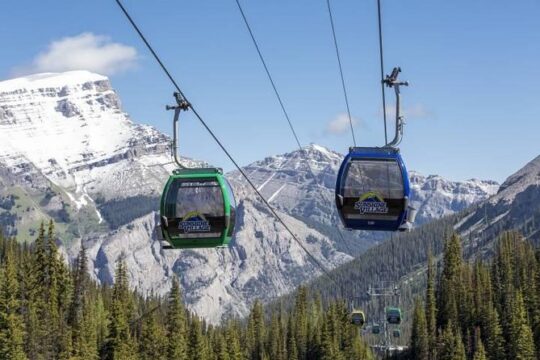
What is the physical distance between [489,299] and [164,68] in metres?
152

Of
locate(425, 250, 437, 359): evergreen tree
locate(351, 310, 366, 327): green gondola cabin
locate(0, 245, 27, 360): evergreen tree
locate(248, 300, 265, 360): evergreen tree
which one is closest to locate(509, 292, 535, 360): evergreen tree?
locate(425, 250, 437, 359): evergreen tree

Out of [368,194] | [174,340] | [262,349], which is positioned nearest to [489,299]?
[262,349]

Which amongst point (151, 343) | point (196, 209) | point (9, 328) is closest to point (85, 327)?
point (151, 343)

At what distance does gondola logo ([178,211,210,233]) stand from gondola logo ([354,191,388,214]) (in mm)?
6074

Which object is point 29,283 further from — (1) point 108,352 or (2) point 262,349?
(2) point 262,349

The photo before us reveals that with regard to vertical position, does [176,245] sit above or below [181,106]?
below

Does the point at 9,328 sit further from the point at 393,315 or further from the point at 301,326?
the point at 301,326

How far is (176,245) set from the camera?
34812mm

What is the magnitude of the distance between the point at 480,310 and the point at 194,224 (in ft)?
457

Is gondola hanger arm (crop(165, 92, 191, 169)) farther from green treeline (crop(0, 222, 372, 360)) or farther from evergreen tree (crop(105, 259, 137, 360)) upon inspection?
evergreen tree (crop(105, 259, 137, 360))

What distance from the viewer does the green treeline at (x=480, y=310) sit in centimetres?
14038

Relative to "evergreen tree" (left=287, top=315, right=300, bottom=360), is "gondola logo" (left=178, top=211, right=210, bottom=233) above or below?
below

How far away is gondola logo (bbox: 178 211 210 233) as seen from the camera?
34094 millimetres

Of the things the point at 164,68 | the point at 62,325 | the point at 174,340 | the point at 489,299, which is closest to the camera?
the point at 164,68
